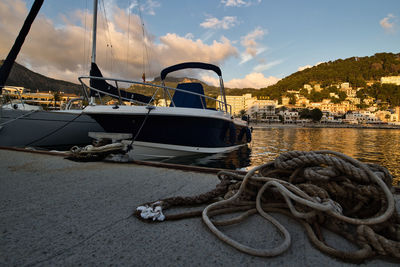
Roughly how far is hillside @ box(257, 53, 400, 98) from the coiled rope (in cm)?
14985

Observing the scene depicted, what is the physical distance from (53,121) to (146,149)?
5.74 metres

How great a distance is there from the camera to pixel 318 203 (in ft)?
4.23

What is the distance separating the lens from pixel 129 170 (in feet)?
9.66

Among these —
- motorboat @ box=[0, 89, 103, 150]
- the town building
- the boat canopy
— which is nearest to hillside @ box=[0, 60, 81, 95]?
motorboat @ box=[0, 89, 103, 150]

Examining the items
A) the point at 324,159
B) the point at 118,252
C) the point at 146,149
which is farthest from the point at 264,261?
the point at 146,149

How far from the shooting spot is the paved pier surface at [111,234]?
1028 millimetres

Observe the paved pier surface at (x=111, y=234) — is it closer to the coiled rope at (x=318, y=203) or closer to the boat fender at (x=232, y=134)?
the coiled rope at (x=318, y=203)

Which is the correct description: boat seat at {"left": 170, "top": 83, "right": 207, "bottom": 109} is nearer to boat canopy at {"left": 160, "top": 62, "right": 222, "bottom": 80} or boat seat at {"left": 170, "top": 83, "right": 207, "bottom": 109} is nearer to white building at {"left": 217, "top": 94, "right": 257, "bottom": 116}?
boat canopy at {"left": 160, "top": 62, "right": 222, "bottom": 80}

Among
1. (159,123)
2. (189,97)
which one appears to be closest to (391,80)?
(189,97)

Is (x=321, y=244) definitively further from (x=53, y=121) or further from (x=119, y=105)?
(x=53, y=121)

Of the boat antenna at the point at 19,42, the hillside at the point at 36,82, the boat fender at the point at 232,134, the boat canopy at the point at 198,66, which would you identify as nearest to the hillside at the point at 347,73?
the hillside at the point at 36,82

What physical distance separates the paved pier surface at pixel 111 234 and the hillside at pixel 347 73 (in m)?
150

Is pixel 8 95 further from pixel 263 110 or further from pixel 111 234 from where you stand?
pixel 263 110

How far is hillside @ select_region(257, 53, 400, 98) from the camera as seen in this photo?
151875 mm
